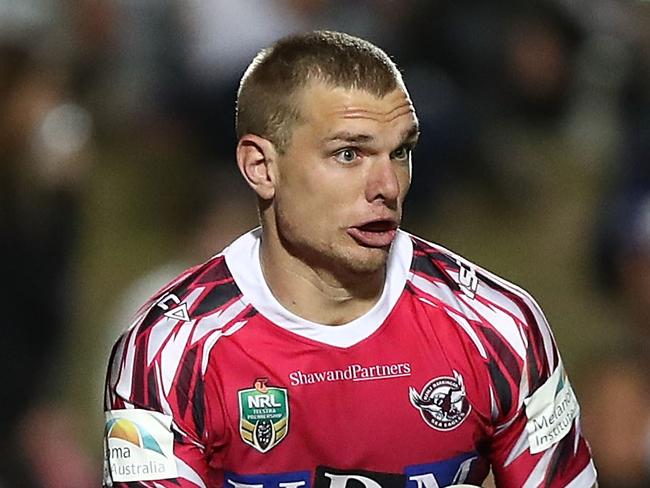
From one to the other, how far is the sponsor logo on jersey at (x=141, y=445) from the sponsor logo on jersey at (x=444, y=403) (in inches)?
23.3

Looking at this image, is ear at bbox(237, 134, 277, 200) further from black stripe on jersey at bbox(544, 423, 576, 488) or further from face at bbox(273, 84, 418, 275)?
black stripe on jersey at bbox(544, 423, 576, 488)

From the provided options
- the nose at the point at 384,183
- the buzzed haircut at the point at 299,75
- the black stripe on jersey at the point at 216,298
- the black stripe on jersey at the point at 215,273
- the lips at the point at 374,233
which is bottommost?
the black stripe on jersey at the point at 216,298

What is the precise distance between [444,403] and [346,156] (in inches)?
24.3

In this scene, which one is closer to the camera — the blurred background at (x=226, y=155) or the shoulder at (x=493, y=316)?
the shoulder at (x=493, y=316)

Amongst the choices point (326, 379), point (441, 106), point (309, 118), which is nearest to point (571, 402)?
point (326, 379)

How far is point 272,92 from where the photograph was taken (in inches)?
148

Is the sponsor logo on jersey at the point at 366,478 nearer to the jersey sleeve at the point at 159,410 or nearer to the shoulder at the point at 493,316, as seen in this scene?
the jersey sleeve at the point at 159,410

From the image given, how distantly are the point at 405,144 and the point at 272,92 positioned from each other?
0.33 m

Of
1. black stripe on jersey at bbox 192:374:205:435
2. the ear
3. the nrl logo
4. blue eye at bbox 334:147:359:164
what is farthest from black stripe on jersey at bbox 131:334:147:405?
blue eye at bbox 334:147:359:164

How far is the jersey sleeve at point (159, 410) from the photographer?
3691 millimetres

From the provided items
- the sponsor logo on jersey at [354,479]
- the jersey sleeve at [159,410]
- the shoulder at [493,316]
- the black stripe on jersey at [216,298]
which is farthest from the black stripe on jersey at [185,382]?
the shoulder at [493,316]

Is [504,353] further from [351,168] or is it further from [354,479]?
[351,168]

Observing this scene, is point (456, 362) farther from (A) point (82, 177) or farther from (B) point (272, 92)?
(A) point (82, 177)

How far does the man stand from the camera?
146 inches
